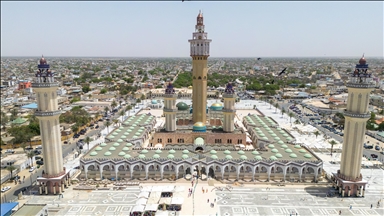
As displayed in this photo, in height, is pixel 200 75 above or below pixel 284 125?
above

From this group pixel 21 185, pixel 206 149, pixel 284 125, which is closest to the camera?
pixel 21 185

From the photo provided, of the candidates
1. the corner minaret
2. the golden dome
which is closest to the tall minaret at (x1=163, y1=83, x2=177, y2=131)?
the golden dome

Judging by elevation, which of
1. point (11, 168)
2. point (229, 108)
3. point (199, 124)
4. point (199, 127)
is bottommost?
point (11, 168)

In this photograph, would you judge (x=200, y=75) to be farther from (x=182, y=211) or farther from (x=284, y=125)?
(x=284, y=125)

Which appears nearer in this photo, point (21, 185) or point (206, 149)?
point (21, 185)

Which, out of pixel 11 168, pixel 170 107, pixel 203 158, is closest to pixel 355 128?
pixel 203 158

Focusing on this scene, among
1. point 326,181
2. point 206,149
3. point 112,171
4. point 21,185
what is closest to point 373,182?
point 326,181

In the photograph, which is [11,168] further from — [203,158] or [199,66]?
[199,66]
